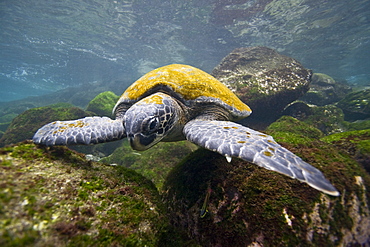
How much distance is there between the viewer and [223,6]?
14664 millimetres

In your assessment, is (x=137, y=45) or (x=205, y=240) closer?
(x=205, y=240)

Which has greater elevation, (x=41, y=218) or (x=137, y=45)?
(x=137, y=45)

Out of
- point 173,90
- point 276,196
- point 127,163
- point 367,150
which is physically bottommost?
point 127,163

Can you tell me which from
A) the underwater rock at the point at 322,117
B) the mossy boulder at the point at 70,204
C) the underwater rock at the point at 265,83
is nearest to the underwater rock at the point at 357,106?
the underwater rock at the point at 322,117

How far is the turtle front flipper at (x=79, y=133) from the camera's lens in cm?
186

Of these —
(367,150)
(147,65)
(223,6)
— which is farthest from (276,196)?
(147,65)

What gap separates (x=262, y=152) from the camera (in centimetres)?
147

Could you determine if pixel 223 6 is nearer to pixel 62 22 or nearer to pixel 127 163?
pixel 127 163

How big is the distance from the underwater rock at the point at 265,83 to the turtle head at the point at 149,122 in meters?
4.60

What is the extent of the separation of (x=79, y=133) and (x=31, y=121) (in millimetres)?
7046

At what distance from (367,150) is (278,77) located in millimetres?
5589

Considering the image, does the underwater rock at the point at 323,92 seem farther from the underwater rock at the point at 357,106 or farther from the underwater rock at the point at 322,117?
the underwater rock at the point at 322,117

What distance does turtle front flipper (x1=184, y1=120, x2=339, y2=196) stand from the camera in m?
1.20

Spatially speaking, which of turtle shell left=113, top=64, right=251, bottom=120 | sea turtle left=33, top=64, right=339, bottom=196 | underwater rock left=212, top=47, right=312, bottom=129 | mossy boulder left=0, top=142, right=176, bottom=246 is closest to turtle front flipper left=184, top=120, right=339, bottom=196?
sea turtle left=33, top=64, right=339, bottom=196
